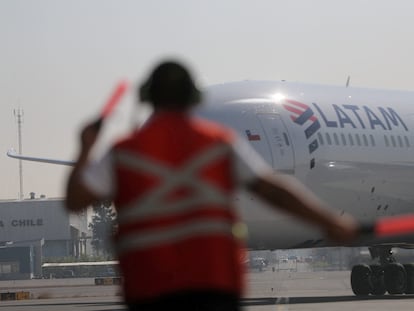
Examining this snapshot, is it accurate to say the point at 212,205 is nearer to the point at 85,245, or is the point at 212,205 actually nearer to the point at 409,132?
the point at 409,132

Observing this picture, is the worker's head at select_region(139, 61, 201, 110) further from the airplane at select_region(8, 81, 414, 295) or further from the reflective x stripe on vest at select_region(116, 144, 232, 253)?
the airplane at select_region(8, 81, 414, 295)

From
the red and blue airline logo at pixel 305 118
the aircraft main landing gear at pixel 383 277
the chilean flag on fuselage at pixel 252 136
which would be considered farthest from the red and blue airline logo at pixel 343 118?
the aircraft main landing gear at pixel 383 277

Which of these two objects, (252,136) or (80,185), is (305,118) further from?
(80,185)

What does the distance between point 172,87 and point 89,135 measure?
431mm

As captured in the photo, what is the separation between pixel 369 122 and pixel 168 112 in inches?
999

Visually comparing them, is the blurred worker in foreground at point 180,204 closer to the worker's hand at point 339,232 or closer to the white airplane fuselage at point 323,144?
the worker's hand at point 339,232

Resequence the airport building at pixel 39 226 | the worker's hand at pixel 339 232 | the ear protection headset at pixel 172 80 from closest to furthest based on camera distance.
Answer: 1. the worker's hand at pixel 339 232
2. the ear protection headset at pixel 172 80
3. the airport building at pixel 39 226

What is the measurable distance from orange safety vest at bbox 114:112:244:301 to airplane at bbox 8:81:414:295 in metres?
21.4

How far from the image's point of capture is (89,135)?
6.31 meters

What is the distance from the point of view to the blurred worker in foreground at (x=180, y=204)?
241 inches

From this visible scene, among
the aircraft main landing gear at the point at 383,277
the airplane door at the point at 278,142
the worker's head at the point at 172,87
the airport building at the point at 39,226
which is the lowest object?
the worker's head at the point at 172,87

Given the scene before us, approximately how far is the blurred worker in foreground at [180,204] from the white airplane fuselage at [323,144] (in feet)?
70.5

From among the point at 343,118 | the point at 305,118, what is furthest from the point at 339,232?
the point at 343,118

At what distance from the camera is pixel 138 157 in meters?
6.19
